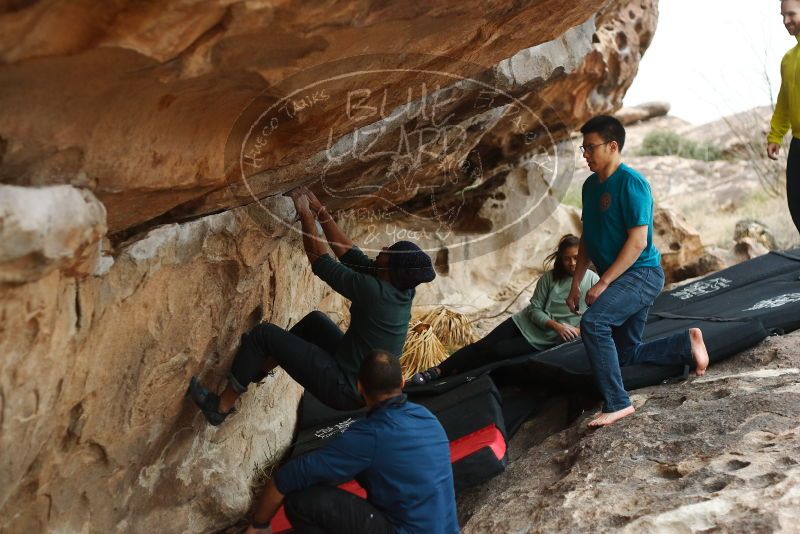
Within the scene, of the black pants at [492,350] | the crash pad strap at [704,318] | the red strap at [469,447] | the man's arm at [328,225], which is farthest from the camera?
the black pants at [492,350]

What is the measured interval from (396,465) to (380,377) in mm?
309

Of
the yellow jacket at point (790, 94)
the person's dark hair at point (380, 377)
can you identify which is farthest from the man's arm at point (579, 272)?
the person's dark hair at point (380, 377)

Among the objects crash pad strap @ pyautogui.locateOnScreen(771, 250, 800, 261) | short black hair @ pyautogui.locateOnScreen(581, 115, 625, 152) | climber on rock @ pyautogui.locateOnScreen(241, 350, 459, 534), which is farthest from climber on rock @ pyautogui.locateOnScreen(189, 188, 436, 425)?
crash pad strap @ pyautogui.locateOnScreen(771, 250, 800, 261)

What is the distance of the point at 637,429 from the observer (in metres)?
3.59

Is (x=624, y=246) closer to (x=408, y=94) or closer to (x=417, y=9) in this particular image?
(x=408, y=94)

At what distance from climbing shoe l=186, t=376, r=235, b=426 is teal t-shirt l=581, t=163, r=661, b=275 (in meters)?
1.79

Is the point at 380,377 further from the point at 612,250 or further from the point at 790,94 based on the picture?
the point at 790,94

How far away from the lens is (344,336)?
394cm

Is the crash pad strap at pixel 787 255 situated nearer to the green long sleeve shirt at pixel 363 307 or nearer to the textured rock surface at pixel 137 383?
the green long sleeve shirt at pixel 363 307

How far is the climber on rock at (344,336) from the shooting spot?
3.66 m

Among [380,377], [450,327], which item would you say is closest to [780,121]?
[380,377]

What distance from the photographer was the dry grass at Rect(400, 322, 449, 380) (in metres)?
6.25

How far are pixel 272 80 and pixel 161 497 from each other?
2.03m
